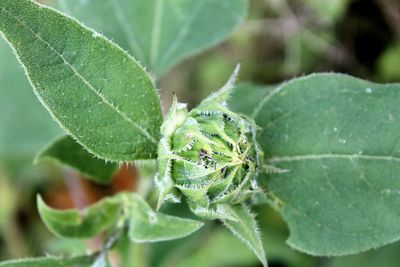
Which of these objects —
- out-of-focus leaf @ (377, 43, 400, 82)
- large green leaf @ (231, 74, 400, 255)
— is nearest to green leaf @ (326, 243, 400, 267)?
out-of-focus leaf @ (377, 43, 400, 82)

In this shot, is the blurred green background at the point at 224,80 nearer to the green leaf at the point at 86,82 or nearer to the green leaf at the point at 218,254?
the green leaf at the point at 218,254

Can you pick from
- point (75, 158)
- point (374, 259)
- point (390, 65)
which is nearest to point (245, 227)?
point (75, 158)

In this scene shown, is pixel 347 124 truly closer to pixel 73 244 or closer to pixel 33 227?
pixel 73 244

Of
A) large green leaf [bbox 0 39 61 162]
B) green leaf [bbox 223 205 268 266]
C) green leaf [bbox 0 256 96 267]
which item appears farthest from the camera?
large green leaf [bbox 0 39 61 162]

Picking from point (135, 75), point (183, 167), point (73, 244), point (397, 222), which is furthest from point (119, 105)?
point (73, 244)

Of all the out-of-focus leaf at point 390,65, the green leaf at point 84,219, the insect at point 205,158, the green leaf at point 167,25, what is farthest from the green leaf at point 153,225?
the out-of-focus leaf at point 390,65

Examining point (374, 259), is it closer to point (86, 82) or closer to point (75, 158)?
point (75, 158)

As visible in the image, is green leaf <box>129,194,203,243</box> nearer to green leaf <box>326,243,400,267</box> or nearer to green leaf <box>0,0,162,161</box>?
green leaf <box>0,0,162,161</box>
